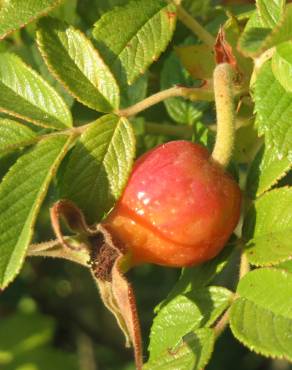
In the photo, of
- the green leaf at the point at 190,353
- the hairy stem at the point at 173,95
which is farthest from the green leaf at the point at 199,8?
the green leaf at the point at 190,353

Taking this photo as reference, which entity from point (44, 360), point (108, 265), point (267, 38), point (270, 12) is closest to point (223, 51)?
point (270, 12)

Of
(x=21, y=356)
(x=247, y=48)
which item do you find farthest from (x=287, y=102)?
(x=21, y=356)

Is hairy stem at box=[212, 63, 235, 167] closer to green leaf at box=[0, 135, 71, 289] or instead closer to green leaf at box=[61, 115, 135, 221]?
green leaf at box=[61, 115, 135, 221]

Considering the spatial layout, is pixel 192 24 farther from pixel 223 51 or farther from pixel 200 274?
pixel 200 274

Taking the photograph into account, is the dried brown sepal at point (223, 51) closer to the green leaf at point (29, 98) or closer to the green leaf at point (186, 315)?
Answer: the green leaf at point (29, 98)

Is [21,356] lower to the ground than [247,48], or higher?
lower

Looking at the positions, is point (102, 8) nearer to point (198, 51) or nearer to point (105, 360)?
point (198, 51)
